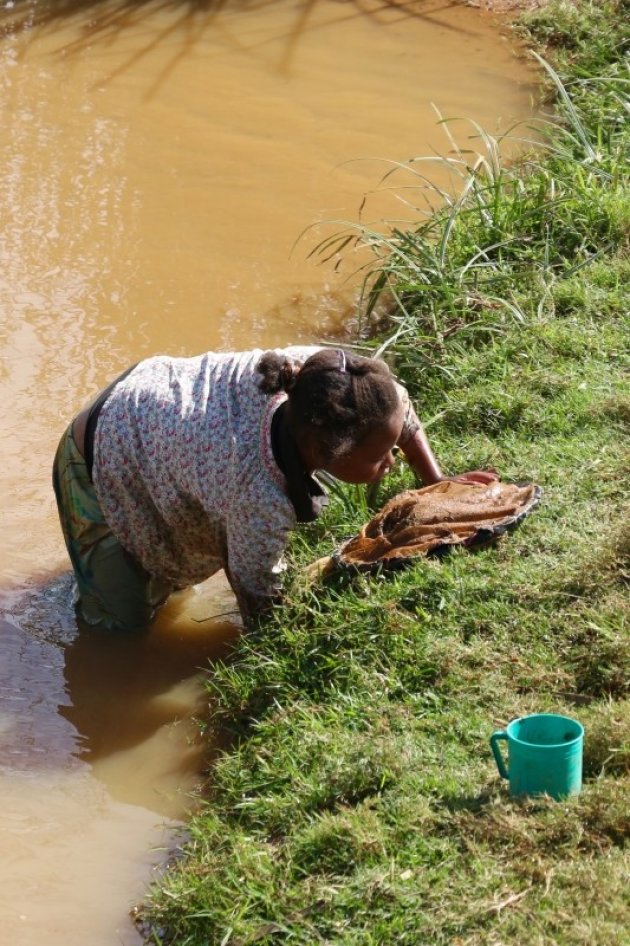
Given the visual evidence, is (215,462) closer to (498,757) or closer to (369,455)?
(369,455)

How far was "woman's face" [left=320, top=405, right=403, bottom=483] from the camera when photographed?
3.19 meters

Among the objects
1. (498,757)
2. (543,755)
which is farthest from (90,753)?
(543,755)

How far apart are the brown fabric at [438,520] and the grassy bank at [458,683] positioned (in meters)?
0.06

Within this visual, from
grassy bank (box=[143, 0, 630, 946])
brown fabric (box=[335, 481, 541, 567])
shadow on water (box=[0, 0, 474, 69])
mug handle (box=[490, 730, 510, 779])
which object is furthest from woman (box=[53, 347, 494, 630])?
shadow on water (box=[0, 0, 474, 69])

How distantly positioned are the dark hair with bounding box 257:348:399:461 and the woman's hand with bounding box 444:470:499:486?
60 centimetres

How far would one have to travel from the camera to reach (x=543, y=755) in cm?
252

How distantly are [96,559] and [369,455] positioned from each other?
3.52 ft

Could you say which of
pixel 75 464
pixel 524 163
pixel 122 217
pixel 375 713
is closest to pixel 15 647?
pixel 75 464

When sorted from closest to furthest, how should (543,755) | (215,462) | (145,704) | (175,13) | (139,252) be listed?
(543,755) < (215,462) < (145,704) < (139,252) < (175,13)

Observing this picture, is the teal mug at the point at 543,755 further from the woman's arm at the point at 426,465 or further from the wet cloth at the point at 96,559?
the wet cloth at the point at 96,559

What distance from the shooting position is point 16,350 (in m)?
5.45

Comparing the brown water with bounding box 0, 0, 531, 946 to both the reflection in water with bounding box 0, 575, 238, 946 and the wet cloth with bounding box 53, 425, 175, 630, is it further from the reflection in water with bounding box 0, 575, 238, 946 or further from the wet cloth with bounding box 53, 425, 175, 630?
the wet cloth with bounding box 53, 425, 175, 630

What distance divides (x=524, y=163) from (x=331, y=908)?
418 cm

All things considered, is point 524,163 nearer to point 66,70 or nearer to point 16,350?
point 16,350
